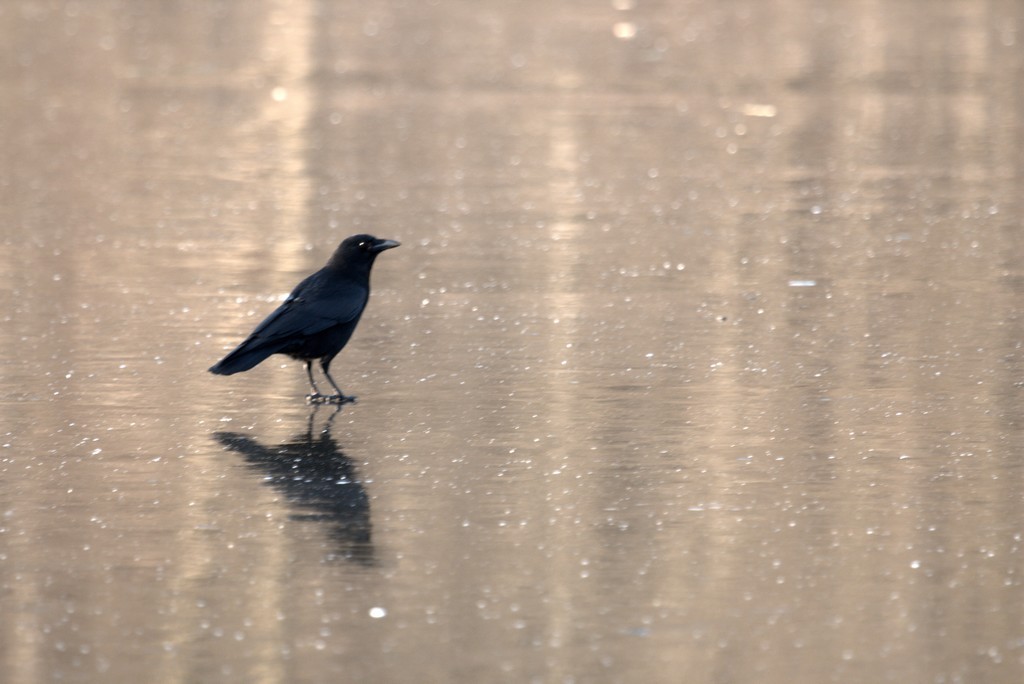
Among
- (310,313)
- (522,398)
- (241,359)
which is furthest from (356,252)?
(522,398)

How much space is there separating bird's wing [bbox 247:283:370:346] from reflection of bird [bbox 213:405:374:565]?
41cm

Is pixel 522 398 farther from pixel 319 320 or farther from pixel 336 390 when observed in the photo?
pixel 319 320

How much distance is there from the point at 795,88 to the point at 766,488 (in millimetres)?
15295

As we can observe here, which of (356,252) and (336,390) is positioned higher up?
(356,252)

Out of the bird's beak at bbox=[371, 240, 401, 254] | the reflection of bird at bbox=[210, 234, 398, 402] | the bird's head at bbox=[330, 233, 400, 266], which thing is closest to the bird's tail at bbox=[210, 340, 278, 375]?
the reflection of bird at bbox=[210, 234, 398, 402]

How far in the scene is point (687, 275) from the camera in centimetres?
1166

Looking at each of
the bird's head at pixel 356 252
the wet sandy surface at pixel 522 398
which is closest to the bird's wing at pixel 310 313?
the bird's head at pixel 356 252

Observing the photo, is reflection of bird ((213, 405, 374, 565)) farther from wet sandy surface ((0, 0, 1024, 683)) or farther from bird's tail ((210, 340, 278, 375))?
bird's tail ((210, 340, 278, 375))

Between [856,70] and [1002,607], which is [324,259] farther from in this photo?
[856,70]

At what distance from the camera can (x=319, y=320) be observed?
28.0ft

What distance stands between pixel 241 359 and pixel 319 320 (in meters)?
0.44

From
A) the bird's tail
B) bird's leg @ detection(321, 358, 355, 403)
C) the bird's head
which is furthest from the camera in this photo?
the bird's head

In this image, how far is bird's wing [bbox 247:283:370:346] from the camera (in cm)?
841

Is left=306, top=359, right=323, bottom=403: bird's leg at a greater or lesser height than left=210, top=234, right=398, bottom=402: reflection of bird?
lesser
